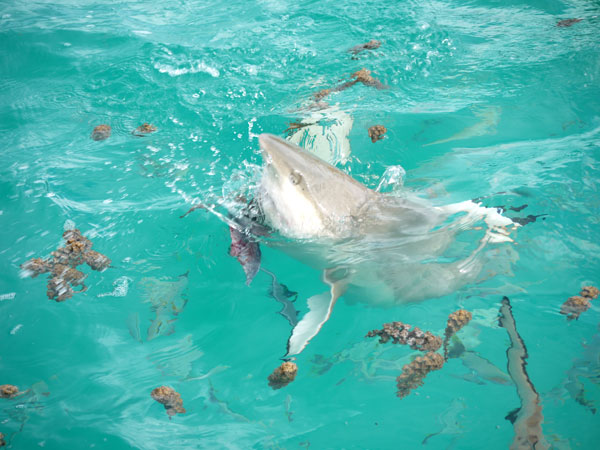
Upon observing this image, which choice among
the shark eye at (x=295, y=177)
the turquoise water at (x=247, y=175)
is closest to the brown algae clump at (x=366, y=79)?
the turquoise water at (x=247, y=175)

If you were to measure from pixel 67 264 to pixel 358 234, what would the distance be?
280 cm

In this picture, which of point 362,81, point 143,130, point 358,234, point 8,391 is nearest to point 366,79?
point 362,81

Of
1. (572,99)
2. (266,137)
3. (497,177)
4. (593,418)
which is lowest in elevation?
(593,418)

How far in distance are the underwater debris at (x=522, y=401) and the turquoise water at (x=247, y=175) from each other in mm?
56

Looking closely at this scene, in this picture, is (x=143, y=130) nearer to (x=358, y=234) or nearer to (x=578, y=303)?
(x=358, y=234)

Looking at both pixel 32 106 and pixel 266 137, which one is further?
pixel 32 106

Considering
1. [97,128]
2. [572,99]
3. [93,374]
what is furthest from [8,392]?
[572,99]

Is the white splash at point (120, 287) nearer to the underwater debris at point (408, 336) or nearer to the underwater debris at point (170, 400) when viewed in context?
the underwater debris at point (170, 400)

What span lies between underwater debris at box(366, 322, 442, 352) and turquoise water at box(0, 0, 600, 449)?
3.5 inches

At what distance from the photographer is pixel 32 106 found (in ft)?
21.8

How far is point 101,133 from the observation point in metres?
5.82

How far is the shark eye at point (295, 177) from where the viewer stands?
318 centimetres

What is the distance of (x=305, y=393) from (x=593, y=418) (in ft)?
6.65

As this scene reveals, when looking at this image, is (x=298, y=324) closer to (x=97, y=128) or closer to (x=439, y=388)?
(x=439, y=388)
